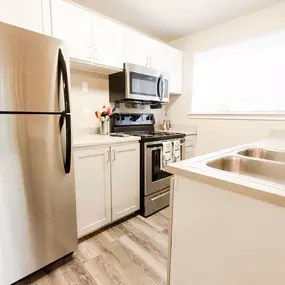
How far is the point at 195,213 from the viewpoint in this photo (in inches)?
32.0

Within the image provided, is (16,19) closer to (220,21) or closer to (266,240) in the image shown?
(266,240)

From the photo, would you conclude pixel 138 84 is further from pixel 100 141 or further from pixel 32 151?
pixel 32 151

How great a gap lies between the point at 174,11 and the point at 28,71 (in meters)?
1.82

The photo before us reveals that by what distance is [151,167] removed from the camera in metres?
2.23

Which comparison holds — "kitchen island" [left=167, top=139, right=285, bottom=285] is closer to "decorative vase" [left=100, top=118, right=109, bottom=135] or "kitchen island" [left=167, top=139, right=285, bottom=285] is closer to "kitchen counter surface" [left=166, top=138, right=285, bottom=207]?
"kitchen counter surface" [left=166, top=138, right=285, bottom=207]

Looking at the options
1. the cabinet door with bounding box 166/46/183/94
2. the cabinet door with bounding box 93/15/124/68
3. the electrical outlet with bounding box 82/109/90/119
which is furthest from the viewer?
the cabinet door with bounding box 166/46/183/94

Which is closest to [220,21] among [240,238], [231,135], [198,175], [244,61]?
[244,61]

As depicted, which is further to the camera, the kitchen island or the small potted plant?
the small potted plant

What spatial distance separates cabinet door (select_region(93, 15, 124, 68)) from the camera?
1.93 meters

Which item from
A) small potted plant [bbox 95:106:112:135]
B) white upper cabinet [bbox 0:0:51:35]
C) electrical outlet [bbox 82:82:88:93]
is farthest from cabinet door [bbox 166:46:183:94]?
white upper cabinet [bbox 0:0:51:35]

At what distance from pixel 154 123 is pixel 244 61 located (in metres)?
1.44

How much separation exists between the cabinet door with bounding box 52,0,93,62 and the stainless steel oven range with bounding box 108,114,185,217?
850 millimetres

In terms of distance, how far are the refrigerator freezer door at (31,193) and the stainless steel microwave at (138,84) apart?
1058mm

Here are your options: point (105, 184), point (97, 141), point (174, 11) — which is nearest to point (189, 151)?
point (105, 184)
